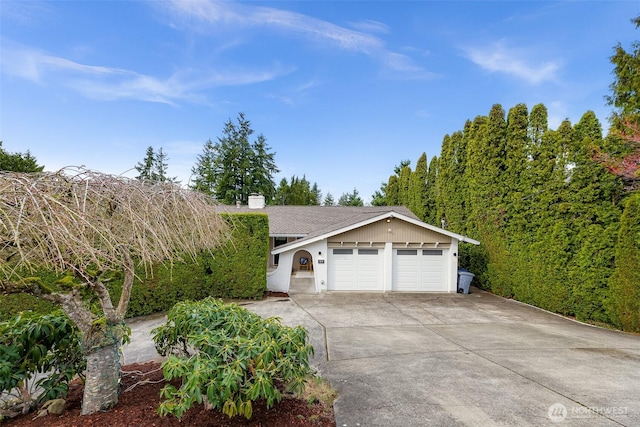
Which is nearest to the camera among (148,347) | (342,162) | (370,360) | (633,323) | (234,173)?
(370,360)

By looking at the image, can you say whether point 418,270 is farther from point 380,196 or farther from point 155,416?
point 380,196

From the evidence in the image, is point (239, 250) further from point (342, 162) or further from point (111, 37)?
point (342, 162)

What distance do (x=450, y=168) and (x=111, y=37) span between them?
52.7ft

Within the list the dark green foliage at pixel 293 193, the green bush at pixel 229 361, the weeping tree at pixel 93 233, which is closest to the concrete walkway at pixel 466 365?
the green bush at pixel 229 361

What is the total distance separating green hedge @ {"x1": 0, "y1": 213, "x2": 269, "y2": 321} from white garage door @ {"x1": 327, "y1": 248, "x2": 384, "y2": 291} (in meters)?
3.08

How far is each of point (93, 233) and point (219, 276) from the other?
26.9 feet

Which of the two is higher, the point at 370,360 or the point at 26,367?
the point at 26,367

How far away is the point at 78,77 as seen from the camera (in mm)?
10133

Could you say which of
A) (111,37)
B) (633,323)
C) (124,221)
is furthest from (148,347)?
(633,323)

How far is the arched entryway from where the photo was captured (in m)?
12.6

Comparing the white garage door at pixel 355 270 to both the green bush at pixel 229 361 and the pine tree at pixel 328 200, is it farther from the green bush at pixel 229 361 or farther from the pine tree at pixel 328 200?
the pine tree at pixel 328 200
